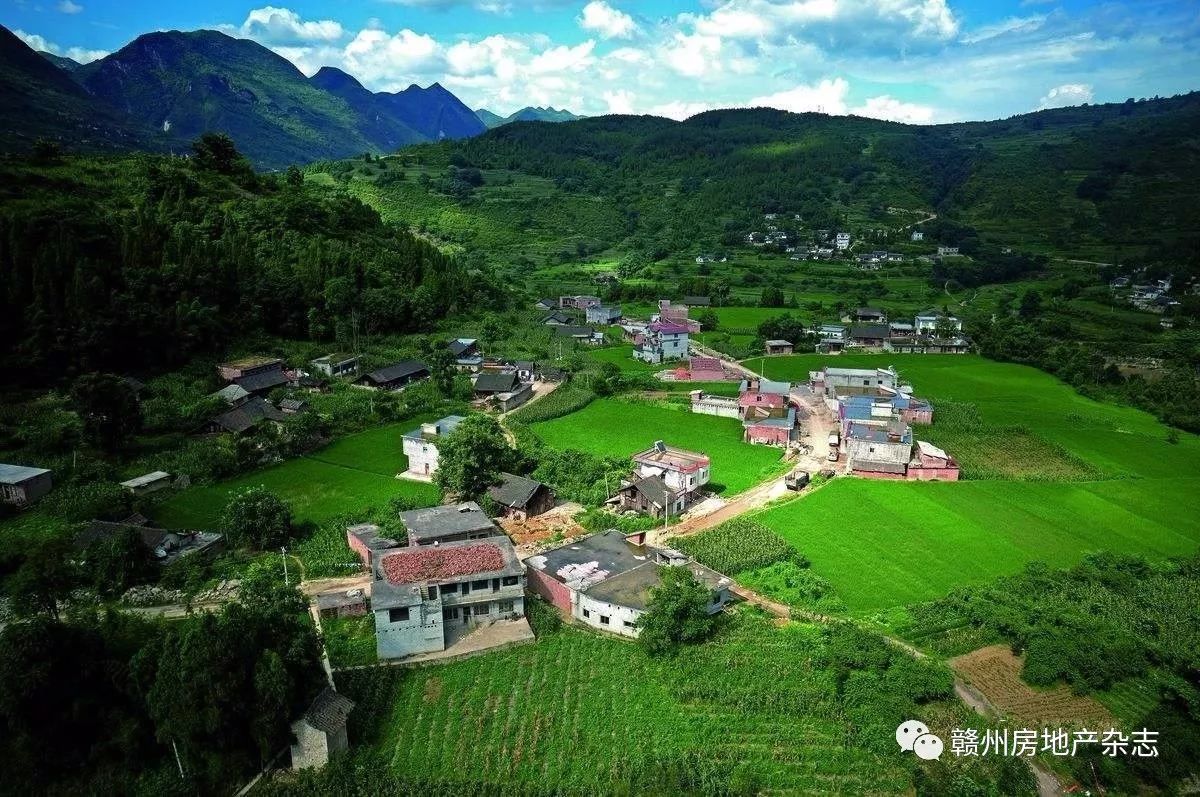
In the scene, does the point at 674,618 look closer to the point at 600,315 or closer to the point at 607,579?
the point at 607,579

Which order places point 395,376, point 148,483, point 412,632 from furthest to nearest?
point 395,376, point 148,483, point 412,632

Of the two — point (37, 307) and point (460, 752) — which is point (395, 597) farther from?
point (37, 307)

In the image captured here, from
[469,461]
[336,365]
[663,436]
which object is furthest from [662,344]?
[469,461]

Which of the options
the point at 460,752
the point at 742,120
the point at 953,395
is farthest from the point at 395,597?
the point at 742,120

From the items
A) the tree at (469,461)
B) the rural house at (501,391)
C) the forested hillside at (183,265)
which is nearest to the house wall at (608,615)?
the tree at (469,461)

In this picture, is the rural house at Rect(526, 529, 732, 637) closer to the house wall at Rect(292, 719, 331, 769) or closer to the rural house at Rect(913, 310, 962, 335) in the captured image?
the house wall at Rect(292, 719, 331, 769)

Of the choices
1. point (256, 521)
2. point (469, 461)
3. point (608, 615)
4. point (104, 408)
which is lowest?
point (608, 615)
